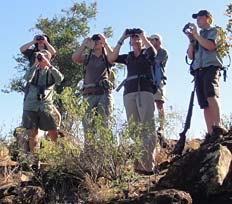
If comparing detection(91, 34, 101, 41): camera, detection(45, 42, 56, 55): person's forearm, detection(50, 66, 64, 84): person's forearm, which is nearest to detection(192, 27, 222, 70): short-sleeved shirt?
detection(91, 34, 101, 41): camera

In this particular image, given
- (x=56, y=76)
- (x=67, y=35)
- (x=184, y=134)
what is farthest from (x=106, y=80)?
(x=67, y=35)

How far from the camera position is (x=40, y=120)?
304 inches

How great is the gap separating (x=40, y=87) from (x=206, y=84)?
2592mm

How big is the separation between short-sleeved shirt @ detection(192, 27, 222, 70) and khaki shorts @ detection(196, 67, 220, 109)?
0.07m

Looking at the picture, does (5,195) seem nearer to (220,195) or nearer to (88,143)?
(88,143)

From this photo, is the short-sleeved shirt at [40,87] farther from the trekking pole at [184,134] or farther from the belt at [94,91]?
the trekking pole at [184,134]

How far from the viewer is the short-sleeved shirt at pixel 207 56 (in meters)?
6.72

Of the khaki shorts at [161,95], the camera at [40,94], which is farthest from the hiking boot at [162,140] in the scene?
the camera at [40,94]

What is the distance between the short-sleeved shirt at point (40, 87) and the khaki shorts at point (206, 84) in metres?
2.18

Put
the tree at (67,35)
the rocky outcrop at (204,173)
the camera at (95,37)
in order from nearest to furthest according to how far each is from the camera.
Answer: the rocky outcrop at (204,173) → the camera at (95,37) → the tree at (67,35)

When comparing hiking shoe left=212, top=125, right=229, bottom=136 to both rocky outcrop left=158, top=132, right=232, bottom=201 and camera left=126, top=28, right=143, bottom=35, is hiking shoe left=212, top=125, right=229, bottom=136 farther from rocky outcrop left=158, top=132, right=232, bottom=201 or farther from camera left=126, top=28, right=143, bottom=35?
camera left=126, top=28, right=143, bottom=35

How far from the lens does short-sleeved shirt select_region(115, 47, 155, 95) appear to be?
686cm

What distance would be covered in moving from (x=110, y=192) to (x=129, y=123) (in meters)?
0.85

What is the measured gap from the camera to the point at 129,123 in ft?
19.5
